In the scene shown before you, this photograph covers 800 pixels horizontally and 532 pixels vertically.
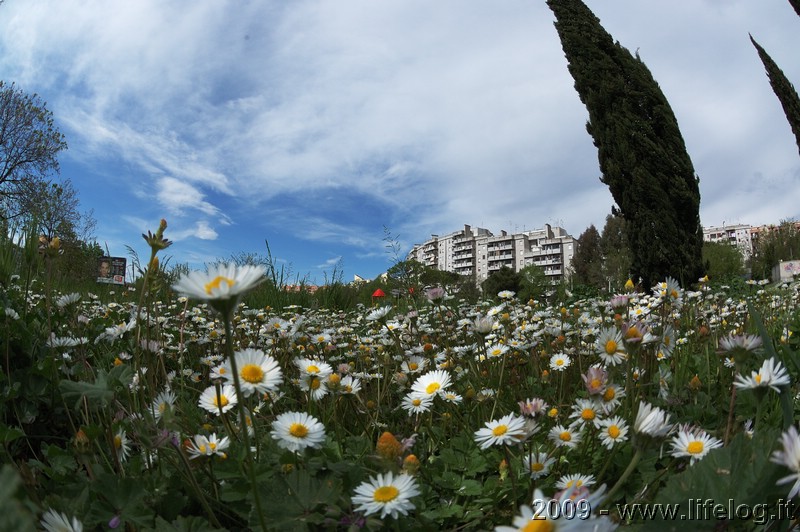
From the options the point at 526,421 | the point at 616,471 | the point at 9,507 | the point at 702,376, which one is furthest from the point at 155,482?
the point at 702,376

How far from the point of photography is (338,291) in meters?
8.10

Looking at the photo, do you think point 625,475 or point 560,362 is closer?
point 625,475

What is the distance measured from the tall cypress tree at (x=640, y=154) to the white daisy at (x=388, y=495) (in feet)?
34.2

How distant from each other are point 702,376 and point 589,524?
6.55 feet

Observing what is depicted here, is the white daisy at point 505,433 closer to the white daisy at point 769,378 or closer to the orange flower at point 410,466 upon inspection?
the orange flower at point 410,466

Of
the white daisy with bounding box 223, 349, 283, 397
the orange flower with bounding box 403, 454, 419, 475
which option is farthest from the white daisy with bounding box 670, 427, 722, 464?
the white daisy with bounding box 223, 349, 283, 397

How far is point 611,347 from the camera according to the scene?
55.8 inches

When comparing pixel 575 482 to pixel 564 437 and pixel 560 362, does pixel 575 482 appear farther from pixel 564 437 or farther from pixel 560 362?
pixel 560 362

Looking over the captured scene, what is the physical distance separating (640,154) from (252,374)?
1109 cm

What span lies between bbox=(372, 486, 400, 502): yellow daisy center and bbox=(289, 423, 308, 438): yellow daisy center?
0.22m

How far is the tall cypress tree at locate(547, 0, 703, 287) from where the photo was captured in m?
10.1

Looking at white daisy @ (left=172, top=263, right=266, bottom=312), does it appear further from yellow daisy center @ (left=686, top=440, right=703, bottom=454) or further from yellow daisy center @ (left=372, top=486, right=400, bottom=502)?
yellow daisy center @ (left=686, top=440, right=703, bottom=454)

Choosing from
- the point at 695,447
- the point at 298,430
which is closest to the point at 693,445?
the point at 695,447

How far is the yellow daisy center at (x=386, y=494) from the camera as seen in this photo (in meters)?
0.80
